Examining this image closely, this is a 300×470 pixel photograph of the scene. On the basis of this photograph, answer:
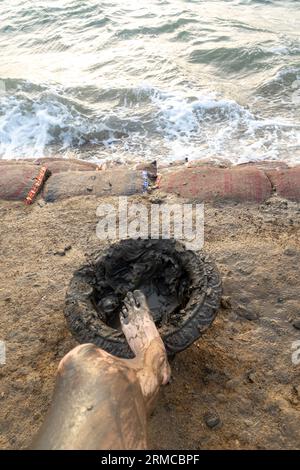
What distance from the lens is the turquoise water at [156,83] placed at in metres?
6.48

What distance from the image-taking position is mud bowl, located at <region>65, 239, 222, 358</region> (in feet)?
8.02

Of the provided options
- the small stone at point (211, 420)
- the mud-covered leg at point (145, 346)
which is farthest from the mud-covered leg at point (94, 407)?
the small stone at point (211, 420)

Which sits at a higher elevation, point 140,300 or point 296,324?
point 140,300

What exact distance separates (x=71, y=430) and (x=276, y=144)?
5272mm

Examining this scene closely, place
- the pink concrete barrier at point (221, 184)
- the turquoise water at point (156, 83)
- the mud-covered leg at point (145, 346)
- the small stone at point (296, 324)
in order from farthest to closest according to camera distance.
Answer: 1. the turquoise water at point (156, 83)
2. the pink concrete barrier at point (221, 184)
3. the small stone at point (296, 324)
4. the mud-covered leg at point (145, 346)

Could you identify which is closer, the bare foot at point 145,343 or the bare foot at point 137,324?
the bare foot at point 145,343

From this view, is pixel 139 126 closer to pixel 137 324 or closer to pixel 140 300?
pixel 140 300

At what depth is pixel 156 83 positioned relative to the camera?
26.4 feet

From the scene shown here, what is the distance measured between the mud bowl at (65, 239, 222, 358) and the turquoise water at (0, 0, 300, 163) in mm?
3198

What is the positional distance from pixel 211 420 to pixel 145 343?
549 millimetres

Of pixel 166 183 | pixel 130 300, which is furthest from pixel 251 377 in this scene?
pixel 166 183

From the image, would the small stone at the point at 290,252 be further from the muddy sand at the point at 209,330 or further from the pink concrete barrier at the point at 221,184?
the pink concrete barrier at the point at 221,184

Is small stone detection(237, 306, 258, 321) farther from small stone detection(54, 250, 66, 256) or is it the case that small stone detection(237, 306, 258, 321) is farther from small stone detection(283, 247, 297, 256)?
small stone detection(54, 250, 66, 256)

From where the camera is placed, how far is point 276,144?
6.09 meters
